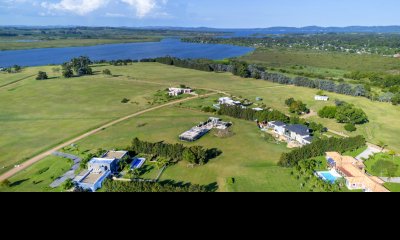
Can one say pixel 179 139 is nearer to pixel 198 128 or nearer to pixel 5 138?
pixel 198 128

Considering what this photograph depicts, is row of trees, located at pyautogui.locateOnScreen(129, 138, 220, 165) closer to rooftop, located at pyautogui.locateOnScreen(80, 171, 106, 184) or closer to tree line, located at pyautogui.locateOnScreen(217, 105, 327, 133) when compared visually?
rooftop, located at pyautogui.locateOnScreen(80, 171, 106, 184)

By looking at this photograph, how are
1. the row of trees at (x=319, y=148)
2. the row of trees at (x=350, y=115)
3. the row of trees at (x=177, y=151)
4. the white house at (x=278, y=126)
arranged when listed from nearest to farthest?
the row of trees at (x=319, y=148)
the row of trees at (x=177, y=151)
the white house at (x=278, y=126)
the row of trees at (x=350, y=115)

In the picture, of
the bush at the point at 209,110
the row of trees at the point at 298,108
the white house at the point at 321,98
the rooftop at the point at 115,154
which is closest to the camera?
the rooftop at the point at 115,154

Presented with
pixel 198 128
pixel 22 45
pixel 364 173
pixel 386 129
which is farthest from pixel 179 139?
pixel 22 45

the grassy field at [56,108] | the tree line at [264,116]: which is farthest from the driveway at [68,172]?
the tree line at [264,116]

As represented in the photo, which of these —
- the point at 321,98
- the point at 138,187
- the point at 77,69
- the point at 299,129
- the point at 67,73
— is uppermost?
the point at 77,69

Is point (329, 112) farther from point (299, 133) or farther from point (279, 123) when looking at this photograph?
point (299, 133)

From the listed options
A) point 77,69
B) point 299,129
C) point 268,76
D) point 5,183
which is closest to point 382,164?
point 299,129

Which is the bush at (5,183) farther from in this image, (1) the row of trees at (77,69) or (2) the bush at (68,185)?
(1) the row of trees at (77,69)
